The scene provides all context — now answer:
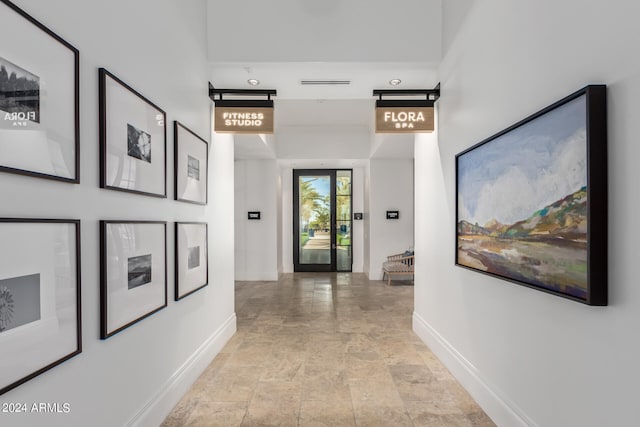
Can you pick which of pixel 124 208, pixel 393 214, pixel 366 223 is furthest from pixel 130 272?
pixel 366 223

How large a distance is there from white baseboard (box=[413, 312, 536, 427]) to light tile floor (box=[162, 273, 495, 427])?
0.07 m

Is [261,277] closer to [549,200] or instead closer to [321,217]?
[321,217]

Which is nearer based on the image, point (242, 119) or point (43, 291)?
point (43, 291)

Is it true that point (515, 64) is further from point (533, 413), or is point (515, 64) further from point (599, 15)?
point (533, 413)

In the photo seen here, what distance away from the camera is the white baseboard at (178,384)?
7.39 ft

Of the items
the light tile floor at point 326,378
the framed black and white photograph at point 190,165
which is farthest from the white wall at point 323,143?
the framed black and white photograph at point 190,165

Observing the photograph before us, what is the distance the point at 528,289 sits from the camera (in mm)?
2104

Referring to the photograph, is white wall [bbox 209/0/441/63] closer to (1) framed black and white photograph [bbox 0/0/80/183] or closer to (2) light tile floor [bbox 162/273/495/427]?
(1) framed black and white photograph [bbox 0/0/80/183]

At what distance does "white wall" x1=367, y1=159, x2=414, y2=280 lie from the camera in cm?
825

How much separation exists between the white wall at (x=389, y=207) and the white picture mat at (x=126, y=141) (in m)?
6.25

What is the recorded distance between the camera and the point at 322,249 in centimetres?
951

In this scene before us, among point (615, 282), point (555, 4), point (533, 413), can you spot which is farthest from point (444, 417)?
point (555, 4)

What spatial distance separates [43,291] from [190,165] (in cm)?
175

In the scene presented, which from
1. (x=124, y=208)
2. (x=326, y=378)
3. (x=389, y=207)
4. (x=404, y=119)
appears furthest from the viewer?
(x=389, y=207)
